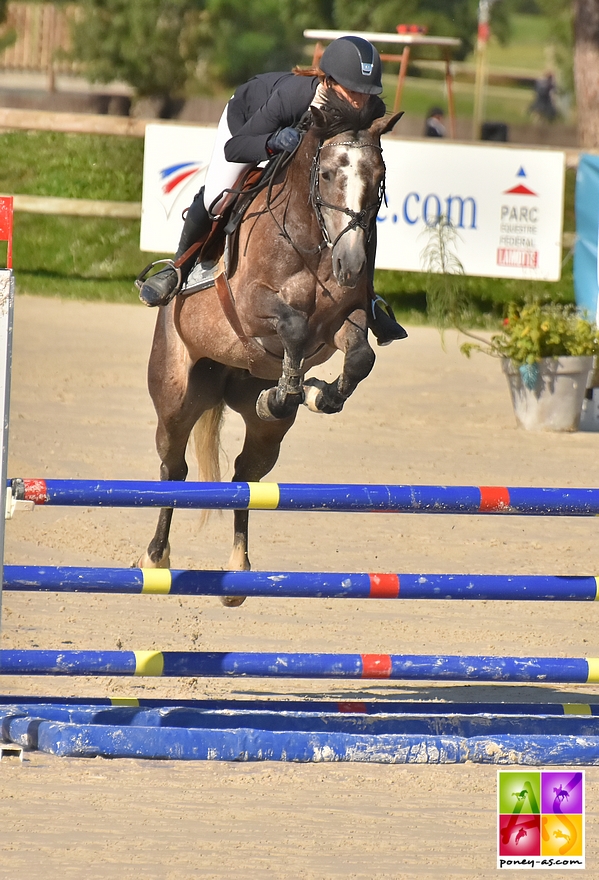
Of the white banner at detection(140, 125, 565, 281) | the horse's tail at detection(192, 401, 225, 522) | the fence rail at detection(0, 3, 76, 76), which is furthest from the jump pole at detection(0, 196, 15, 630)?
the fence rail at detection(0, 3, 76, 76)

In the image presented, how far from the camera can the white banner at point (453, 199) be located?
9.92 metres

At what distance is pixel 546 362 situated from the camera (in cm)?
787

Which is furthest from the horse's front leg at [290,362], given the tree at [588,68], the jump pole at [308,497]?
the tree at [588,68]

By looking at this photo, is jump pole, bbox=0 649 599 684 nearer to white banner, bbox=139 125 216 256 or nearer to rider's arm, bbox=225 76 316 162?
rider's arm, bbox=225 76 316 162

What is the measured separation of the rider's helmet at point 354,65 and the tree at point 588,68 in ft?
30.9

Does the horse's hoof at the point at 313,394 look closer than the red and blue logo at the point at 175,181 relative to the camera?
Yes

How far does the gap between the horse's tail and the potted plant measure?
317 cm

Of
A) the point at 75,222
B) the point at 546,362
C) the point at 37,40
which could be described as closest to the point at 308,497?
the point at 546,362

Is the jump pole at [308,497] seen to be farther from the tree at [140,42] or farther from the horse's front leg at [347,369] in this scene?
the tree at [140,42]

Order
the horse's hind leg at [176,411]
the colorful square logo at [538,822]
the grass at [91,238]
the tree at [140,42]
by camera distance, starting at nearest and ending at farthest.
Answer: the colorful square logo at [538,822]
the horse's hind leg at [176,411]
the grass at [91,238]
the tree at [140,42]

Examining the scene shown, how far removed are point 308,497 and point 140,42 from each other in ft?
68.8

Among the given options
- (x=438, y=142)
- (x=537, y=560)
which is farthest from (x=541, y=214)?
(x=537, y=560)

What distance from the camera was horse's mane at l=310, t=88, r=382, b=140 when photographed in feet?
12.6

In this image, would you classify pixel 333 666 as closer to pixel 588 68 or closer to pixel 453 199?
pixel 453 199
